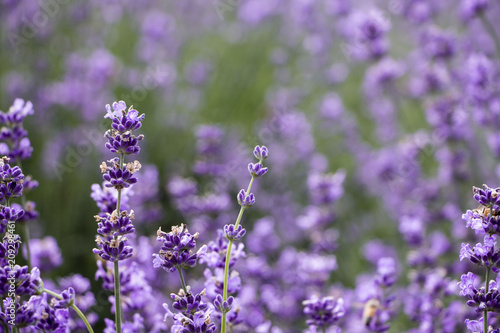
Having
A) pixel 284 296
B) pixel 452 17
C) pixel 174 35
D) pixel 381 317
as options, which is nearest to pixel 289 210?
pixel 284 296

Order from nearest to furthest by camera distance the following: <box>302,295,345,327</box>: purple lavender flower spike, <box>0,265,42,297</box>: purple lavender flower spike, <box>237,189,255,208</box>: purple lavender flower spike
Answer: <box>0,265,42,297</box>: purple lavender flower spike → <box>237,189,255,208</box>: purple lavender flower spike → <box>302,295,345,327</box>: purple lavender flower spike

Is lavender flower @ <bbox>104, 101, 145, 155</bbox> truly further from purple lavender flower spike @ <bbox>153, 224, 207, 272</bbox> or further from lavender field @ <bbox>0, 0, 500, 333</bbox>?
purple lavender flower spike @ <bbox>153, 224, 207, 272</bbox>

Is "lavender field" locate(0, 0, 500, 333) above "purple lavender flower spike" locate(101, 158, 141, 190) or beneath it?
above

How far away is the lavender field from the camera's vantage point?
1534mm

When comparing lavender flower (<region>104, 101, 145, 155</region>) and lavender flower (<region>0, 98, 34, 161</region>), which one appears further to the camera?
lavender flower (<region>0, 98, 34, 161</region>)

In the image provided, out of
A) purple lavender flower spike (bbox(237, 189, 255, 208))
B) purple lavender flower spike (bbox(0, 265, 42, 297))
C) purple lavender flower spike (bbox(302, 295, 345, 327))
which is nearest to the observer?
purple lavender flower spike (bbox(0, 265, 42, 297))

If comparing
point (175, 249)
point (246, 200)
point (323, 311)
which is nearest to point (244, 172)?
point (323, 311)

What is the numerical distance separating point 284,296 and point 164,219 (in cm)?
150

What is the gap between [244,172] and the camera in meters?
4.58

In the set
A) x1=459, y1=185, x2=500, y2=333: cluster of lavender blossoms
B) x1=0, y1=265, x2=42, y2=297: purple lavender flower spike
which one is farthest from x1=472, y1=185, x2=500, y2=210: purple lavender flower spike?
x1=0, y1=265, x2=42, y2=297: purple lavender flower spike

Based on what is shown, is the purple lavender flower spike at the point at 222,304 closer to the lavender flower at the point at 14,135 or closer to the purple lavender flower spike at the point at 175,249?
the purple lavender flower spike at the point at 175,249

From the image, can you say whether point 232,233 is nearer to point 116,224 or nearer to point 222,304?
point 222,304

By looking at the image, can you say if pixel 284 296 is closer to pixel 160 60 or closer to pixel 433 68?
pixel 433 68

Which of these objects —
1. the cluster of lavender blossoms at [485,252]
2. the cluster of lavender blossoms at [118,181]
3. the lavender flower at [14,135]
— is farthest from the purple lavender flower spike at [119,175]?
the cluster of lavender blossoms at [485,252]
